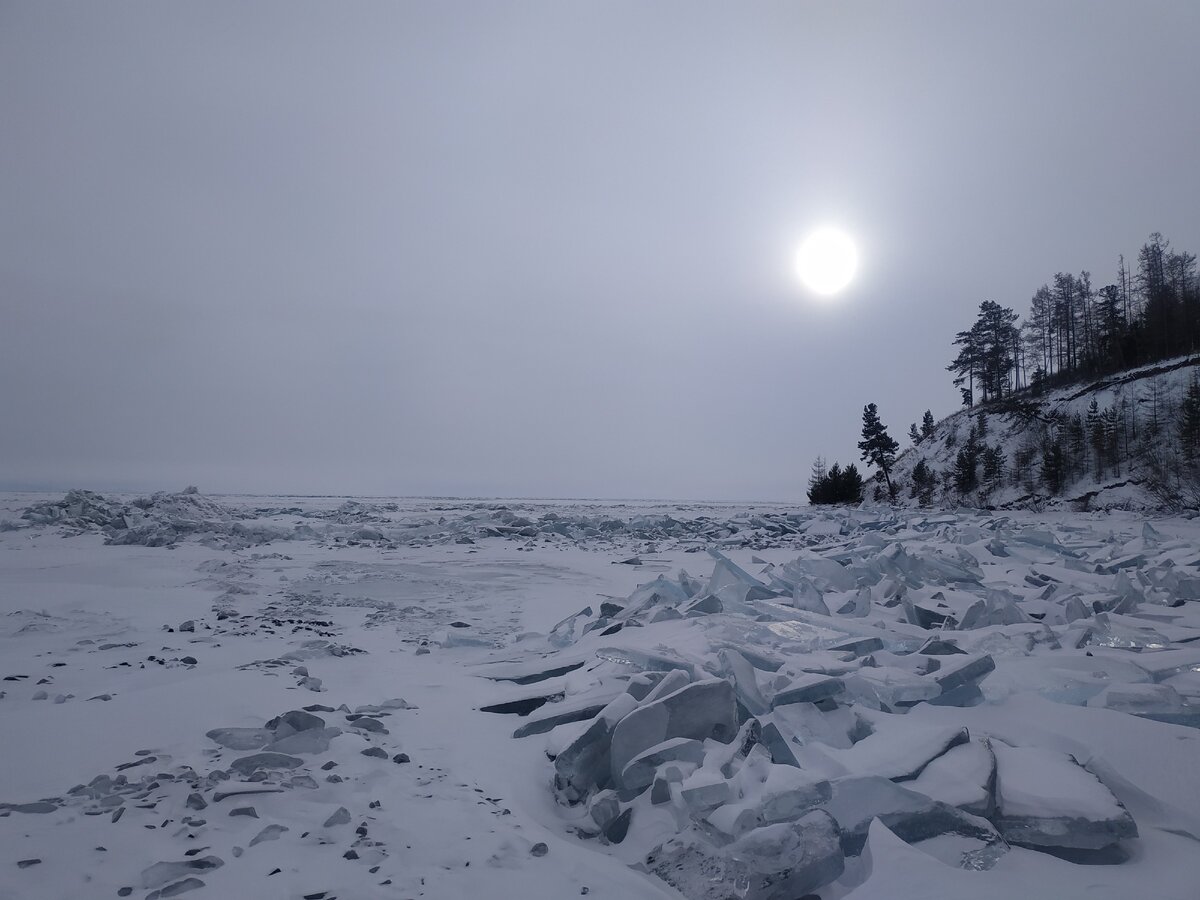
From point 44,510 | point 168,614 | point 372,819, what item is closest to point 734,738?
point 372,819

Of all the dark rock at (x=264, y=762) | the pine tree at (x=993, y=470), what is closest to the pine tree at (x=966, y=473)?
the pine tree at (x=993, y=470)

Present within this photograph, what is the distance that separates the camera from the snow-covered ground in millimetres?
1336

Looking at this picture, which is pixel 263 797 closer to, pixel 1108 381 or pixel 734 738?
pixel 734 738

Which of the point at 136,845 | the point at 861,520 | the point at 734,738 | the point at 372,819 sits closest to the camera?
the point at 136,845

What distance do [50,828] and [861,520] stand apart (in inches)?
581

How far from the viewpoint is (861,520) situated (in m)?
14.0

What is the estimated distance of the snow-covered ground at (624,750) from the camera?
1336 millimetres

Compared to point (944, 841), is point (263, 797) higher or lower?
lower

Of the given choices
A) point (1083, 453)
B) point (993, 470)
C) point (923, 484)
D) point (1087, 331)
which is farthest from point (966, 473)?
point (1087, 331)

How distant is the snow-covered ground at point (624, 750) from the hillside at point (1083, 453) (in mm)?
17174

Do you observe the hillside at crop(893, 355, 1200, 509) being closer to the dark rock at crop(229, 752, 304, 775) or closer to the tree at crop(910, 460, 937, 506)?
the tree at crop(910, 460, 937, 506)

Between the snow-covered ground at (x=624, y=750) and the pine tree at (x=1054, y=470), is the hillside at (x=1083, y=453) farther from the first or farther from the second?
the snow-covered ground at (x=624, y=750)

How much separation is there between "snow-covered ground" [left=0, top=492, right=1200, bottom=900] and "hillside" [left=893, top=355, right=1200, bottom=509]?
56.3 feet

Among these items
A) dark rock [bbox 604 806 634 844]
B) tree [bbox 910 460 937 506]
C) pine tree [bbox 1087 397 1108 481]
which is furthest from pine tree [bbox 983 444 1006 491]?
dark rock [bbox 604 806 634 844]
